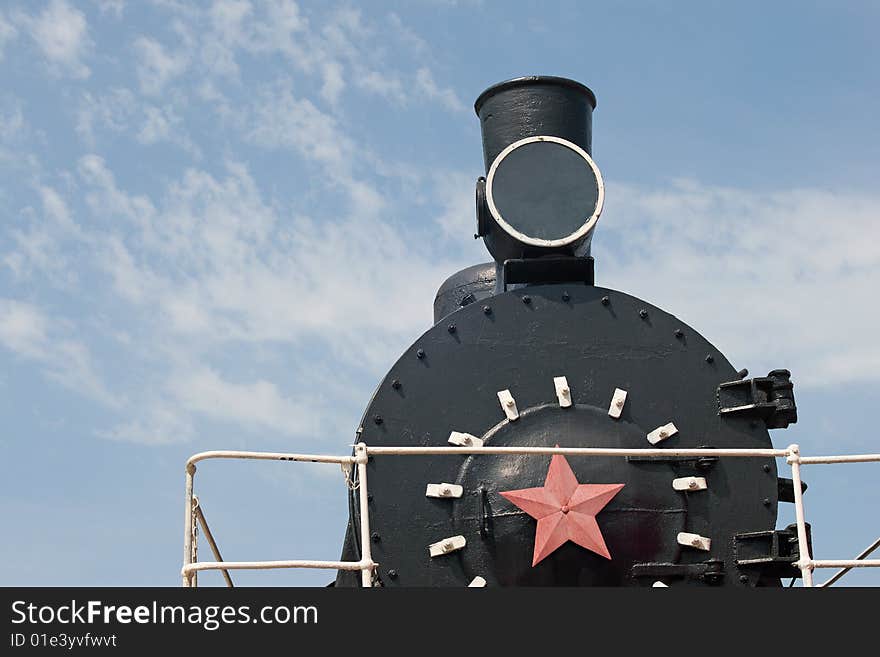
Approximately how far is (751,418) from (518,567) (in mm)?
1828

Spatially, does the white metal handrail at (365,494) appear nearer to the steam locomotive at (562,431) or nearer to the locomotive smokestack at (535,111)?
the steam locomotive at (562,431)

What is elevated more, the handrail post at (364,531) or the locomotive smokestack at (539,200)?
the locomotive smokestack at (539,200)

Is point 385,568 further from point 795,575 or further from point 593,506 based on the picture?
point 795,575

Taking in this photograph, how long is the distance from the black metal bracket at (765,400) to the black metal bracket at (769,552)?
2.35 feet

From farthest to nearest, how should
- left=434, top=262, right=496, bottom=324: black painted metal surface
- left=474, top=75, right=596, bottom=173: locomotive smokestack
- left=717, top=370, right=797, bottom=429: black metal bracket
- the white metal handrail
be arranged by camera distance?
left=434, top=262, right=496, bottom=324: black painted metal surface → left=474, top=75, right=596, bottom=173: locomotive smokestack → left=717, top=370, right=797, bottom=429: black metal bracket → the white metal handrail

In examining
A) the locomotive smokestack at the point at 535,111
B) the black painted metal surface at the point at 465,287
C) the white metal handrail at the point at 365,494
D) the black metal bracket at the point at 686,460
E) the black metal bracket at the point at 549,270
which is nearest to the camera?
the white metal handrail at the point at 365,494

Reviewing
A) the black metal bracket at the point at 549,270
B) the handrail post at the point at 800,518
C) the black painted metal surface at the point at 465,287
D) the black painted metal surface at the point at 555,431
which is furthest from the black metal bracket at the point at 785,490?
the black painted metal surface at the point at 465,287

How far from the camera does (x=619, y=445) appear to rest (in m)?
7.37

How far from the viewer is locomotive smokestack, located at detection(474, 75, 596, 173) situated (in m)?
9.25

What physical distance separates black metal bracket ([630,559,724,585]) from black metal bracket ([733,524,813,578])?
6.6 inches

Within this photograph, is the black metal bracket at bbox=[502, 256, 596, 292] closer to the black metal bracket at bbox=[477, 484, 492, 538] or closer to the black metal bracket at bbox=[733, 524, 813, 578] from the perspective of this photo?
the black metal bracket at bbox=[477, 484, 492, 538]

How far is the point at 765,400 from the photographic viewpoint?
24.8ft

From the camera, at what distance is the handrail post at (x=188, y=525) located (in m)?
5.59

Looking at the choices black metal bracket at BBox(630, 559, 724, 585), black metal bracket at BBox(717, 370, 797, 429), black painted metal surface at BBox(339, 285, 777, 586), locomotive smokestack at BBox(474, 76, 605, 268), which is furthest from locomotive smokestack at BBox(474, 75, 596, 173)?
black metal bracket at BBox(630, 559, 724, 585)
